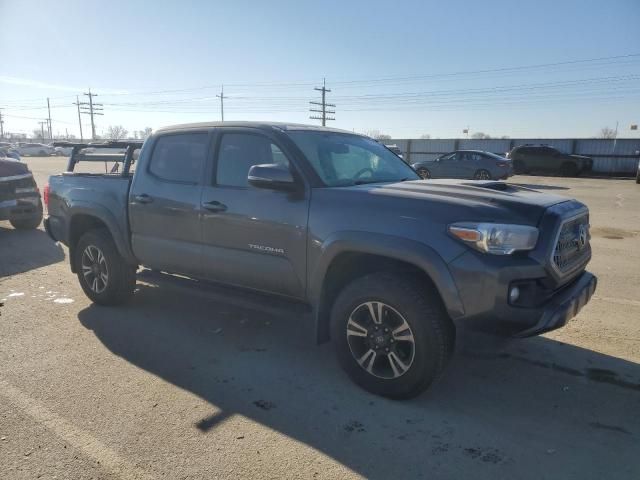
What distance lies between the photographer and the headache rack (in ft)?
17.3

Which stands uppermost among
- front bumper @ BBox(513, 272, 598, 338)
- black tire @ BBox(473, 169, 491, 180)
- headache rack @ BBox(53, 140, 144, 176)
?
headache rack @ BBox(53, 140, 144, 176)

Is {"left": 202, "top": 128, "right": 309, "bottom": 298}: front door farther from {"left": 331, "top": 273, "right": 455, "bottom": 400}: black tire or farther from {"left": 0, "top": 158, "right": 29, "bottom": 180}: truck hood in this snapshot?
{"left": 0, "top": 158, "right": 29, "bottom": 180}: truck hood

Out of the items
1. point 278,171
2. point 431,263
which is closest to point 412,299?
point 431,263

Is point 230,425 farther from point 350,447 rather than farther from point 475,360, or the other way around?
point 475,360

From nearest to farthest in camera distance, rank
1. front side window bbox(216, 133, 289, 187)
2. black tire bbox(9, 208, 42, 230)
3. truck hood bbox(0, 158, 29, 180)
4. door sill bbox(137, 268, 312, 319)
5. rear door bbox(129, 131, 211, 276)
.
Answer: door sill bbox(137, 268, 312, 319)
front side window bbox(216, 133, 289, 187)
rear door bbox(129, 131, 211, 276)
truck hood bbox(0, 158, 29, 180)
black tire bbox(9, 208, 42, 230)

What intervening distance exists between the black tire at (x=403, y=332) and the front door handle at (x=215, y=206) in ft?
4.30

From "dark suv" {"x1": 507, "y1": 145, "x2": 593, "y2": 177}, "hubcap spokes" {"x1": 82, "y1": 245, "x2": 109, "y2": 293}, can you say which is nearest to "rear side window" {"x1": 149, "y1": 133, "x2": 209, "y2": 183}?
"hubcap spokes" {"x1": 82, "y1": 245, "x2": 109, "y2": 293}

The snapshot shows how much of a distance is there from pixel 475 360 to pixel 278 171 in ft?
7.47

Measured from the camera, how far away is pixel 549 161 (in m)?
27.0

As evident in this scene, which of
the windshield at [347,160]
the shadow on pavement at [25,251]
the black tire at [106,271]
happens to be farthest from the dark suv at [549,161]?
the black tire at [106,271]

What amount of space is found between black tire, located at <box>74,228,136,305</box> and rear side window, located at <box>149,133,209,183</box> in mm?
1062

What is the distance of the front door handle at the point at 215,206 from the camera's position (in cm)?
417

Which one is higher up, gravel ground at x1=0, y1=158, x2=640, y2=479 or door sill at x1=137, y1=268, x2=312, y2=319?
door sill at x1=137, y1=268, x2=312, y2=319

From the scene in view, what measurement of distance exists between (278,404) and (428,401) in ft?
3.45
